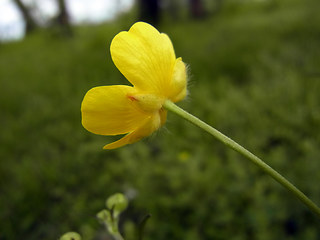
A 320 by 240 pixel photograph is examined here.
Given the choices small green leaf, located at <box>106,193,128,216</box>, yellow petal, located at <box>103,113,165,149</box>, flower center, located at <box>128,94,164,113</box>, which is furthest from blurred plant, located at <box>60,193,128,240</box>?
flower center, located at <box>128,94,164,113</box>

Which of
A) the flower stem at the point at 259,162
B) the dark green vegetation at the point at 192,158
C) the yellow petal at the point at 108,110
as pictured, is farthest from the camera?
the dark green vegetation at the point at 192,158

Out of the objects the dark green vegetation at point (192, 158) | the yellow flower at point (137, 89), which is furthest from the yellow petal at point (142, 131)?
the dark green vegetation at point (192, 158)

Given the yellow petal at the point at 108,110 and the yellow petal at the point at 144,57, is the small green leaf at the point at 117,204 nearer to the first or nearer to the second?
the yellow petal at the point at 108,110

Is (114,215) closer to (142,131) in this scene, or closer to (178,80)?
(142,131)

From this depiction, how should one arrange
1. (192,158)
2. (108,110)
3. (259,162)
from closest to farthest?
1. (259,162)
2. (108,110)
3. (192,158)

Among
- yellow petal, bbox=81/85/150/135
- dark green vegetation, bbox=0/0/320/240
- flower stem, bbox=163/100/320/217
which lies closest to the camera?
flower stem, bbox=163/100/320/217

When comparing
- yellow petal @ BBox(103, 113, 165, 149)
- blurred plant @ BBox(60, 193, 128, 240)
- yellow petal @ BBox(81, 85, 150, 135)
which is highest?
yellow petal @ BBox(81, 85, 150, 135)

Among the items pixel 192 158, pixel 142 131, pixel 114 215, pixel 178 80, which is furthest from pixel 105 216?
pixel 192 158

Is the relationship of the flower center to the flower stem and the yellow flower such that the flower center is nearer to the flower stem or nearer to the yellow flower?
the yellow flower
